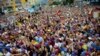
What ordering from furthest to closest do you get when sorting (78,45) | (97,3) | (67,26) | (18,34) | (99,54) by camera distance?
1. (97,3)
2. (67,26)
3. (18,34)
4. (78,45)
5. (99,54)

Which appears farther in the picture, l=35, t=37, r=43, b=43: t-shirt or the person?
l=35, t=37, r=43, b=43: t-shirt

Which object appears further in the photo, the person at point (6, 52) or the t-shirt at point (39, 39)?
the t-shirt at point (39, 39)

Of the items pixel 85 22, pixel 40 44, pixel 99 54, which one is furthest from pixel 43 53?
pixel 85 22

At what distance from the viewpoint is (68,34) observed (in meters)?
23.4

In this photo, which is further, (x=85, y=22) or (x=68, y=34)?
(x=85, y=22)

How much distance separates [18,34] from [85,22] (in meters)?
6.81

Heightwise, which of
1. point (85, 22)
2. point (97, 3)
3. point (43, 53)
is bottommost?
point (97, 3)

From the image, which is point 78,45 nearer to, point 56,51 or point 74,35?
point 56,51

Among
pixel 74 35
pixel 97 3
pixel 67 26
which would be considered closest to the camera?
pixel 74 35

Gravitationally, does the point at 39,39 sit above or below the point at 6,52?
below

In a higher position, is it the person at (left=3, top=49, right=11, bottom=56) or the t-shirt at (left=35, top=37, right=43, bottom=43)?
the person at (left=3, top=49, right=11, bottom=56)

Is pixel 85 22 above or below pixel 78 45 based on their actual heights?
below

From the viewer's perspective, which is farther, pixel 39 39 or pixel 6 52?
pixel 39 39

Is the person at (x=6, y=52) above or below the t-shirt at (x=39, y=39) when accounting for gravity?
above
